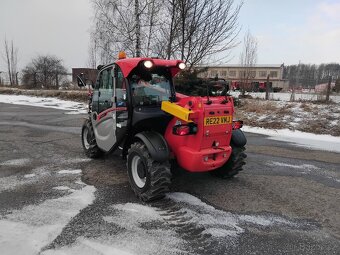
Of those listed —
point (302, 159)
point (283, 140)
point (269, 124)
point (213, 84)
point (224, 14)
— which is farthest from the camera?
point (224, 14)

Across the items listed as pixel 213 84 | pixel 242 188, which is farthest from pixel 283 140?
pixel 213 84

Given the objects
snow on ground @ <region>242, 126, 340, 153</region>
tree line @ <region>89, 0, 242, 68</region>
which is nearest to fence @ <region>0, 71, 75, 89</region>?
tree line @ <region>89, 0, 242, 68</region>

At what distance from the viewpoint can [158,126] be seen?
15.9 ft

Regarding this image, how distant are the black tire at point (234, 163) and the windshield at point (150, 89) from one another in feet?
4.76

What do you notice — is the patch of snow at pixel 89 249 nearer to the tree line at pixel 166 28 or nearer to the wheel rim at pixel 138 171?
the wheel rim at pixel 138 171

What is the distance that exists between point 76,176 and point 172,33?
8.37 metres

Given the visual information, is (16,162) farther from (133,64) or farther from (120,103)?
(133,64)

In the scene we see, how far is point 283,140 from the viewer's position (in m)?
9.33

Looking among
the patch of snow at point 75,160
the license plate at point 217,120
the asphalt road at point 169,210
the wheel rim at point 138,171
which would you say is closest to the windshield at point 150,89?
the wheel rim at point 138,171

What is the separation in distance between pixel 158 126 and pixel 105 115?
4.22 feet

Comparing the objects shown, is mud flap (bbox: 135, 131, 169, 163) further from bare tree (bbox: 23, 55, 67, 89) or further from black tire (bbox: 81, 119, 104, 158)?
bare tree (bbox: 23, 55, 67, 89)

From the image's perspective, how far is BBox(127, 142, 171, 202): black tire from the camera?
4367mm

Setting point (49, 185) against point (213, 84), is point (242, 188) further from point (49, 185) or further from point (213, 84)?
point (49, 185)

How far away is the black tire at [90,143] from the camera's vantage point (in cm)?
650
